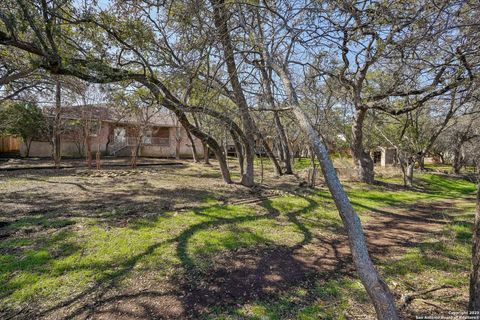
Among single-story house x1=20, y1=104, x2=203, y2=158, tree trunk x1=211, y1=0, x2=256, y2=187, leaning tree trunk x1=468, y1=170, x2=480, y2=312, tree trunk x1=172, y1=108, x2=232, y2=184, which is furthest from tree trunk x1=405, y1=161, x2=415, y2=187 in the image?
single-story house x1=20, y1=104, x2=203, y2=158

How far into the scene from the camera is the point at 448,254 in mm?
4059

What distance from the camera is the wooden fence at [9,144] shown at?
1712 centimetres

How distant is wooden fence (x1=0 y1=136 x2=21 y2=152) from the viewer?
17125 millimetres

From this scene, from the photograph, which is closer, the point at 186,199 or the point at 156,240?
the point at 156,240

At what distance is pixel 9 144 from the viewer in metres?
17.7

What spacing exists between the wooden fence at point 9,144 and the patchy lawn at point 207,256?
13.5m

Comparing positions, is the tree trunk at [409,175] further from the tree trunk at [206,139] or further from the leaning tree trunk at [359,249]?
the leaning tree trunk at [359,249]

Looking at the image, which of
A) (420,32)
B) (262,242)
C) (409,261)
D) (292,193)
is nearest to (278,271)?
(262,242)

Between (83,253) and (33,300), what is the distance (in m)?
1.01

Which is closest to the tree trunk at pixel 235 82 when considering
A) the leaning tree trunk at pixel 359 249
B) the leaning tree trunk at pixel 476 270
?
the leaning tree trunk at pixel 359 249

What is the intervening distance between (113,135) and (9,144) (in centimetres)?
665

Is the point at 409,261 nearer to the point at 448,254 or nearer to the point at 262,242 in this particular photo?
the point at 448,254

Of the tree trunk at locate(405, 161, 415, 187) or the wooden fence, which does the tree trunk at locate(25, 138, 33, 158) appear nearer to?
the wooden fence

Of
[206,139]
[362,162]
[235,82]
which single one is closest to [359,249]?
[235,82]
